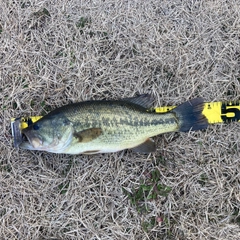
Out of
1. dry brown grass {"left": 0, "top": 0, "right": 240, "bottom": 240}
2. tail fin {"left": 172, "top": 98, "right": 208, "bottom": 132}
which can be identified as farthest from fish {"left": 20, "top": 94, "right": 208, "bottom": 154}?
dry brown grass {"left": 0, "top": 0, "right": 240, "bottom": 240}

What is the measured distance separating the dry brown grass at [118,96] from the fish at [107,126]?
280mm

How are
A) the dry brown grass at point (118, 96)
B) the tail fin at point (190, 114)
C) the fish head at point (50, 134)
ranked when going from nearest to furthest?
the fish head at point (50, 134)
the tail fin at point (190, 114)
the dry brown grass at point (118, 96)

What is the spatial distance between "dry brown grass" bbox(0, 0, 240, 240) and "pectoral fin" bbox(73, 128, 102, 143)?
46 cm

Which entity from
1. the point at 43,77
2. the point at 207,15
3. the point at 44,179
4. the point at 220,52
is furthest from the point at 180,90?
the point at 44,179

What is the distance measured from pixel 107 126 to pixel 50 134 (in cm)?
59

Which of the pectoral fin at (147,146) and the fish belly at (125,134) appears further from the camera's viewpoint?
the pectoral fin at (147,146)

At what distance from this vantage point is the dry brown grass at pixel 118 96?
12.1ft

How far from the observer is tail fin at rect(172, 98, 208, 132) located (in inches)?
136

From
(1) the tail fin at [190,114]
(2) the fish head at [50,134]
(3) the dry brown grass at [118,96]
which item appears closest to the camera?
(2) the fish head at [50,134]

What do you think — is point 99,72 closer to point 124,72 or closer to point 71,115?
point 124,72

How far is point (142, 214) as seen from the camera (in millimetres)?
3717

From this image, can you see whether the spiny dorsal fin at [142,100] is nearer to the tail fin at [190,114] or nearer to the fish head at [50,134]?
the tail fin at [190,114]

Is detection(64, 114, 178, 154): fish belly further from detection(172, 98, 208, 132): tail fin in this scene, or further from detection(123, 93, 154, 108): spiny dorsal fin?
detection(123, 93, 154, 108): spiny dorsal fin

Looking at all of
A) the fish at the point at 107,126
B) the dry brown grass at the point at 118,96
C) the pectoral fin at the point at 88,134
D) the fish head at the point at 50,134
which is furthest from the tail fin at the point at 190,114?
the fish head at the point at 50,134
